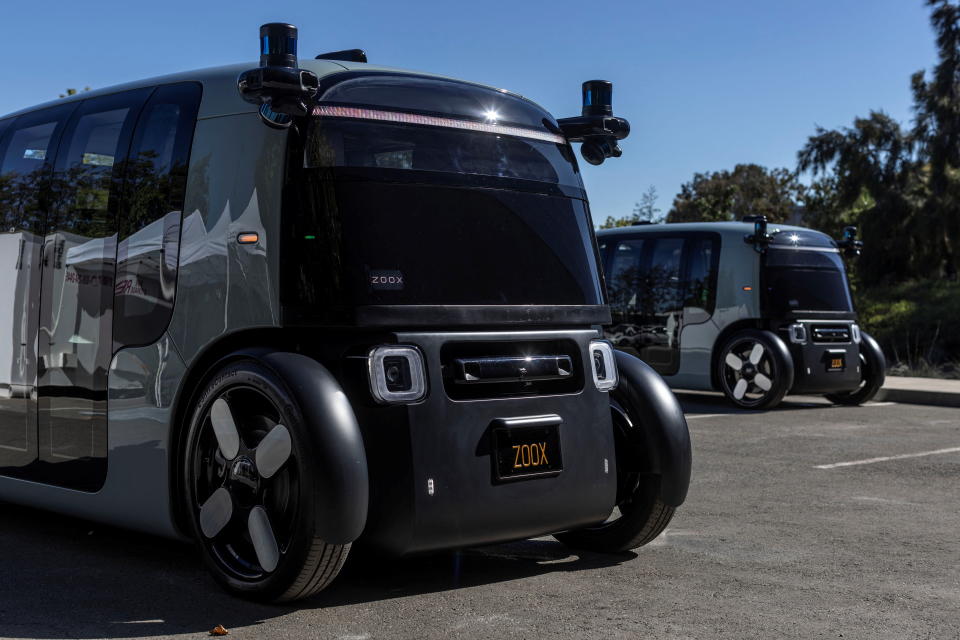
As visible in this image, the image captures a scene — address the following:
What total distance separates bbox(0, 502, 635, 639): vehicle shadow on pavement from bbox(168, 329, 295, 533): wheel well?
1.16 ft

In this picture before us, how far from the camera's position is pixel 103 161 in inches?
219

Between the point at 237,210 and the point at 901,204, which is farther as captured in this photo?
the point at 901,204

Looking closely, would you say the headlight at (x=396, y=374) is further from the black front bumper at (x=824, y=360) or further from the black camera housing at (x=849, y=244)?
the black camera housing at (x=849, y=244)

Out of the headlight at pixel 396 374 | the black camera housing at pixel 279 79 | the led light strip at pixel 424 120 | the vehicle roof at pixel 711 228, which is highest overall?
the vehicle roof at pixel 711 228

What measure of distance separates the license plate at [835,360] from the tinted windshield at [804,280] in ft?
1.77

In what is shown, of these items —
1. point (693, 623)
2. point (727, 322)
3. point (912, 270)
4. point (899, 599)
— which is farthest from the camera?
point (912, 270)

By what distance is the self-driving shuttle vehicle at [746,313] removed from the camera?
1375 cm

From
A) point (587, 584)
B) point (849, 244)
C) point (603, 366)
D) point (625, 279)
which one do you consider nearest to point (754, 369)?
point (625, 279)

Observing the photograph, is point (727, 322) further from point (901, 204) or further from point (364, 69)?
point (901, 204)

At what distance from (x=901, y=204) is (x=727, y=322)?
19.0 m

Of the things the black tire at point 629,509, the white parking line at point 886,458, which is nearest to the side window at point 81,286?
the black tire at point 629,509

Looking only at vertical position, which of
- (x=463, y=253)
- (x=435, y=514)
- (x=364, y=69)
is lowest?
(x=435, y=514)

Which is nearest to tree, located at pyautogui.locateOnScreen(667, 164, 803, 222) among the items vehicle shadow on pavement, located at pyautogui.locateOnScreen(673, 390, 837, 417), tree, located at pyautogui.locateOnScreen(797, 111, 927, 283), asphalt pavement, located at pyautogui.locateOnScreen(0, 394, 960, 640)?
tree, located at pyautogui.locateOnScreen(797, 111, 927, 283)

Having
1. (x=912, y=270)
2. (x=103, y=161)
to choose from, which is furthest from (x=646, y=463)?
(x=912, y=270)
